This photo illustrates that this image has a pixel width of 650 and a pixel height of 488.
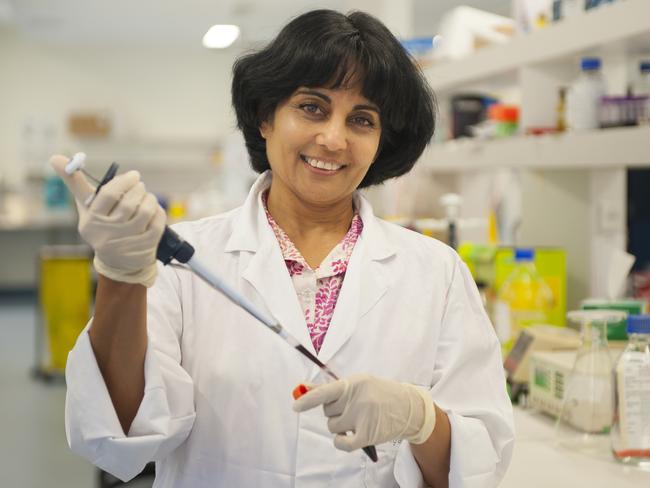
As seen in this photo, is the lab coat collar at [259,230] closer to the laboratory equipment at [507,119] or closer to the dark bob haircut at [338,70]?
the dark bob haircut at [338,70]

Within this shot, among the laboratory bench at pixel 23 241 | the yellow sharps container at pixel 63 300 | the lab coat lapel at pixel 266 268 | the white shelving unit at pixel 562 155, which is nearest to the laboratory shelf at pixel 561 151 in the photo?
the white shelving unit at pixel 562 155

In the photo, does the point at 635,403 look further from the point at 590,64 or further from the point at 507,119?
the point at 507,119

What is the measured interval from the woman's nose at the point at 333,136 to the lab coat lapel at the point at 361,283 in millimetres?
219

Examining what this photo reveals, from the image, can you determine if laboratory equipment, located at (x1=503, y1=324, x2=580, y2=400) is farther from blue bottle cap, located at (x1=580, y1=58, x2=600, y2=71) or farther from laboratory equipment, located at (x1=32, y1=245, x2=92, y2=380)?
laboratory equipment, located at (x1=32, y1=245, x2=92, y2=380)

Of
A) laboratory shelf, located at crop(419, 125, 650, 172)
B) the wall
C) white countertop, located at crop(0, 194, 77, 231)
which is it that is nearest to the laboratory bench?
white countertop, located at crop(0, 194, 77, 231)

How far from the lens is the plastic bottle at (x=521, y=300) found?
2.72 meters

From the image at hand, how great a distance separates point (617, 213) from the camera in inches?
116

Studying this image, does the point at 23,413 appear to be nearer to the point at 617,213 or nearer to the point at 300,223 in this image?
the point at 617,213

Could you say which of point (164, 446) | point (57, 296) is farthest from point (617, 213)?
point (57, 296)

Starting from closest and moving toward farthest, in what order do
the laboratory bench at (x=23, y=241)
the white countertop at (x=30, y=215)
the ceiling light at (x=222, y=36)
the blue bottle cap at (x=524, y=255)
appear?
the blue bottle cap at (x=524, y=255)
the ceiling light at (x=222, y=36)
the white countertop at (x=30, y=215)
the laboratory bench at (x=23, y=241)

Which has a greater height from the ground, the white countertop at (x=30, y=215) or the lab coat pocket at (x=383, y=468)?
the white countertop at (x=30, y=215)

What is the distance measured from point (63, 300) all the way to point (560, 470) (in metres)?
5.05

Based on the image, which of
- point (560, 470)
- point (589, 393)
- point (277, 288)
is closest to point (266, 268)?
point (277, 288)

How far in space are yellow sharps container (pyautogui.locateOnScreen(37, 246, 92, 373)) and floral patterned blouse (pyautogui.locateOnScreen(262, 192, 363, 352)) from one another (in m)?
4.94
